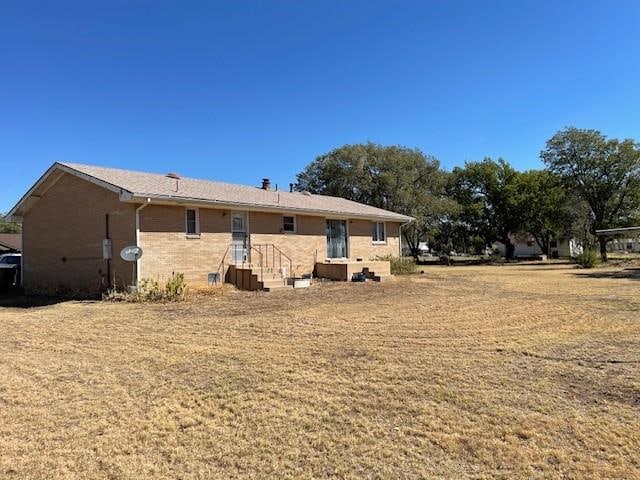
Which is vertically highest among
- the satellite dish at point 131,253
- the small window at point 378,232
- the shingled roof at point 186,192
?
the shingled roof at point 186,192

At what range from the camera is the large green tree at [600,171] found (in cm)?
3888

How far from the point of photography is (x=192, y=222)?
624 inches

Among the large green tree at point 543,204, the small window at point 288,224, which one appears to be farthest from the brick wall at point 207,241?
the large green tree at point 543,204

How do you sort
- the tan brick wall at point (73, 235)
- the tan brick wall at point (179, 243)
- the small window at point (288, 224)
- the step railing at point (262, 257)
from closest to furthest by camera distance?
1. the tan brick wall at point (179, 243)
2. the tan brick wall at point (73, 235)
3. the step railing at point (262, 257)
4. the small window at point (288, 224)

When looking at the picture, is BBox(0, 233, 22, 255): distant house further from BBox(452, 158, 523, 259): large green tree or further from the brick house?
BBox(452, 158, 523, 259): large green tree

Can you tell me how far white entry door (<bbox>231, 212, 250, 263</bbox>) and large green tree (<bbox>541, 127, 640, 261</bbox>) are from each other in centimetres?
3261

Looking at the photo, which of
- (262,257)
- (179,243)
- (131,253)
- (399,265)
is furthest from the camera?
(399,265)

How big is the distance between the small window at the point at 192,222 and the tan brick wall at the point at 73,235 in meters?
1.96

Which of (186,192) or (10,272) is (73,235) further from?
(10,272)

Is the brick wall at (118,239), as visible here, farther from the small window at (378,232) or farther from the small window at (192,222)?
the small window at (378,232)

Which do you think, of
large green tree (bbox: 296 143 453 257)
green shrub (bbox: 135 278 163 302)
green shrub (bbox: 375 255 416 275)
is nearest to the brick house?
green shrub (bbox: 135 278 163 302)

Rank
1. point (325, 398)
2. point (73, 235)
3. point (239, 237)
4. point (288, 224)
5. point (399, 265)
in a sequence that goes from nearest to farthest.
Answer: point (325, 398)
point (73, 235)
point (239, 237)
point (288, 224)
point (399, 265)

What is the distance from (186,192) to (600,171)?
119ft

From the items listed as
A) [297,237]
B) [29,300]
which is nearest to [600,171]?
[297,237]
